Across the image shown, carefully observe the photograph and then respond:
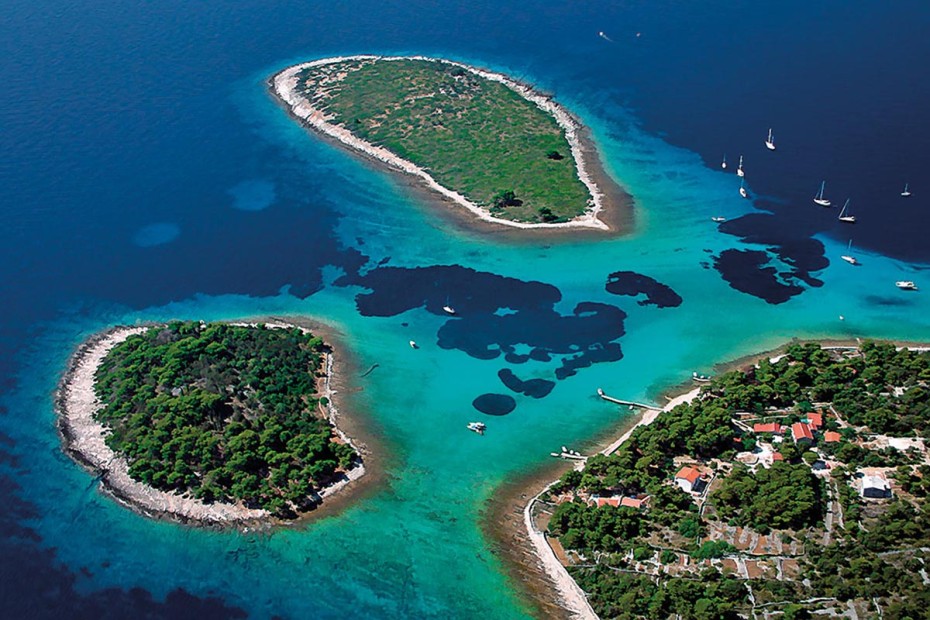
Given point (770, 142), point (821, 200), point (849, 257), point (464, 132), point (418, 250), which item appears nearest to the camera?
point (849, 257)

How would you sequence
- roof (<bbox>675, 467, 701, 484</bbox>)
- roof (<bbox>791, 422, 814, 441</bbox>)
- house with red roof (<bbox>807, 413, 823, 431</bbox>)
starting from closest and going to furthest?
roof (<bbox>675, 467, 701, 484</bbox>), roof (<bbox>791, 422, 814, 441</bbox>), house with red roof (<bbox>807, 413, 823, 431</bbox>)

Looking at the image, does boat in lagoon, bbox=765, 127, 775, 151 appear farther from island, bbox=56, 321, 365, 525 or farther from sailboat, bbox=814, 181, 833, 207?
island, bbox=56, 321, 365, 525

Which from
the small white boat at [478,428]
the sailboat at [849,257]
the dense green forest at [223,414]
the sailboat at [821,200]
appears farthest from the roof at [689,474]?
the sailboat at [821,200]

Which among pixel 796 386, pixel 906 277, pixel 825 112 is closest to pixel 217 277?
pixel 796 386

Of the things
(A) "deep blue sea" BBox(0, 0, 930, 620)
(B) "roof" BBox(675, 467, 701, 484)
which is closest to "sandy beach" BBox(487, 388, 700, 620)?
(A) "deep blue sea" BBox(0, 0, 930, 620)

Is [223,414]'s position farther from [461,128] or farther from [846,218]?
[846,218]

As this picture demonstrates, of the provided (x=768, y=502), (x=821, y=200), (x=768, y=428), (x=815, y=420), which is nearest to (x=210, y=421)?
(x=768, y=502)
